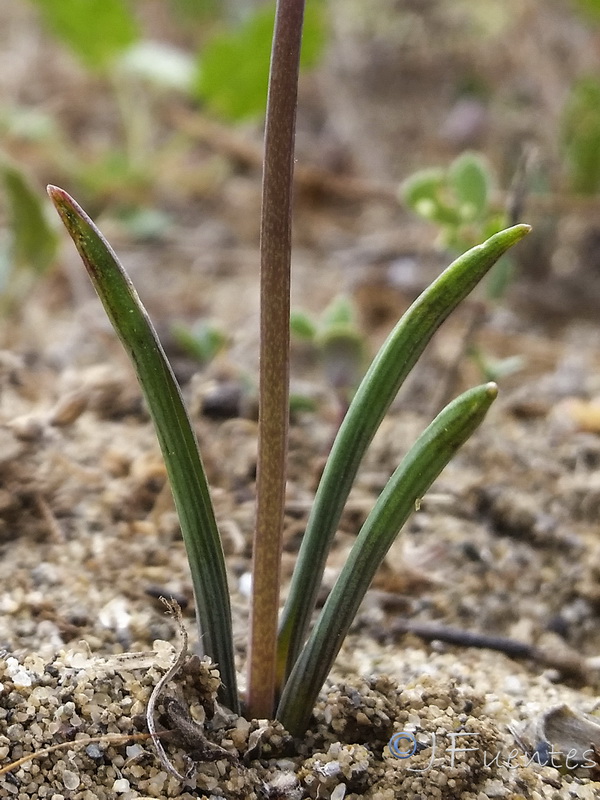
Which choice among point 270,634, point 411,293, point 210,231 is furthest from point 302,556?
point 210,231

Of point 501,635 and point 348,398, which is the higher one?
point 348,398

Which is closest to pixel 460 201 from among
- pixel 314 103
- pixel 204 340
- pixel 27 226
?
pixel 204 340

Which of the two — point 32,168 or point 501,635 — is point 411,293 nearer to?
point 501,635

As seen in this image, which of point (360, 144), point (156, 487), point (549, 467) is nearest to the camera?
point (156, 487)

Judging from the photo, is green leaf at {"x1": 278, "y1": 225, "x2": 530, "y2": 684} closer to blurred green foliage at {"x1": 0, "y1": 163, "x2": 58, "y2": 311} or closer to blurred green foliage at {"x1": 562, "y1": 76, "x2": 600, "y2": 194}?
blurred green foliage at {"x1": 0, "y1": 163, "x2": 58, "y2": 311}

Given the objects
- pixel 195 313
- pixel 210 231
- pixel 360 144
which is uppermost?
pixel 360 144

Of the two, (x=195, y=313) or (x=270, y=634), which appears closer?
(x=270, y=634)

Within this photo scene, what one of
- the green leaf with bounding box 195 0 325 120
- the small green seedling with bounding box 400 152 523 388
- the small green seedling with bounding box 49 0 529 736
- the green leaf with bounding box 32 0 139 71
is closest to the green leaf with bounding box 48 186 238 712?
the small green seedling with bounding box 49 0 529 736
